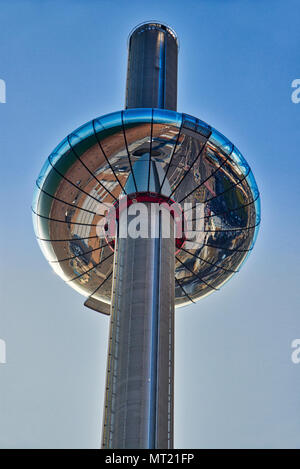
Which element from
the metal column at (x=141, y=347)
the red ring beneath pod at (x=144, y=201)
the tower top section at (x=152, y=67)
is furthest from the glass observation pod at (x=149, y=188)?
the tower top section at (x=152, y=67)

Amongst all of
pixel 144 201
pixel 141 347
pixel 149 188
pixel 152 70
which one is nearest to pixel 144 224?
pixel 144 201

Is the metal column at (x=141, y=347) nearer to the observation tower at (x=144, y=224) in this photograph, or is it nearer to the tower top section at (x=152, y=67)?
the observation tower at (x=144, y=224)

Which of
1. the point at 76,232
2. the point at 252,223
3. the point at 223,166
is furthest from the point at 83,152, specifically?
the point at 252,223

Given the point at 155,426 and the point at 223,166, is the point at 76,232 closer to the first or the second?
the point at 223,166

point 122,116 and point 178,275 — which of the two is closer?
point 122,116
